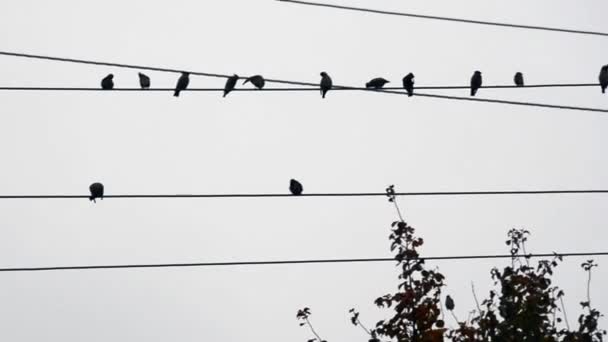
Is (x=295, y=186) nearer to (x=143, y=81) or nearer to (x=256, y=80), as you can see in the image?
(x=143, y=81)

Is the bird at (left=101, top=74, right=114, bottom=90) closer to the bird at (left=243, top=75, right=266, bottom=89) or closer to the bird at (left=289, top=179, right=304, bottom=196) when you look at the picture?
the bird at (left=289, top=179, right=304, bottom=196)

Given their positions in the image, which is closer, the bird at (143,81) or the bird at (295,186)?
the bird at (295,186)

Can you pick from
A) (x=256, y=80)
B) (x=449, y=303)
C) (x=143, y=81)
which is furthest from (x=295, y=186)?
(x=449, y=303)

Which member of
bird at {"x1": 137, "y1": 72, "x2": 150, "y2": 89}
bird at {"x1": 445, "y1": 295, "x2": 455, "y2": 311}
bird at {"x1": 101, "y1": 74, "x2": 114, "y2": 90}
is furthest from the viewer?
bird at {"x1": 137, "y1": 72, "x2": 150, "y2": 89}

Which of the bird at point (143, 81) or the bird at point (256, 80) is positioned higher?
the bird at point (143, 81)

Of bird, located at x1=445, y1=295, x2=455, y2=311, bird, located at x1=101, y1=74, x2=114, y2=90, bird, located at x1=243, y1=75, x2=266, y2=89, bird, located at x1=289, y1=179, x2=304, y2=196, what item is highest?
bird, located at x1=101, y1=74, x2=114, y2=90

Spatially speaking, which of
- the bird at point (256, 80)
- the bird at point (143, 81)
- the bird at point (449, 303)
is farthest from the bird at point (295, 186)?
the bird at point (449, 303)

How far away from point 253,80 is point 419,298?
3.28 m

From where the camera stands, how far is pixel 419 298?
13414mm

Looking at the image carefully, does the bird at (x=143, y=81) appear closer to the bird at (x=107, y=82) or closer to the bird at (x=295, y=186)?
the bird at (x=107, y=82)

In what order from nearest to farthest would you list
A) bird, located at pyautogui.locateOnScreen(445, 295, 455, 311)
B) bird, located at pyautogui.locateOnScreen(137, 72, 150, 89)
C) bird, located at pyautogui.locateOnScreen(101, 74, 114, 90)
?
bird, located at pyautogui.locateOnScreen(445, 295, 455, 311), bird, located at pyautogui.locateOnScreen(101, 74, 114, 90), bird, located at pyautogui.locateOnScreen(137, 72, 150, 89)

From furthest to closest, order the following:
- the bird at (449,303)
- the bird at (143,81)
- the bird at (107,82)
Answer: the bird at (143,81)
the bird at (107,82)
the bird at (449,303)

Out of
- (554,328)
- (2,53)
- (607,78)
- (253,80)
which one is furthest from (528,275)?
(2,53)

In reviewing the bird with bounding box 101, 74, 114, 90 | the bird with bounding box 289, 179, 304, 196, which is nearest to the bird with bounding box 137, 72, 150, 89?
the bird with bounding box 101, 74, 114, 90
